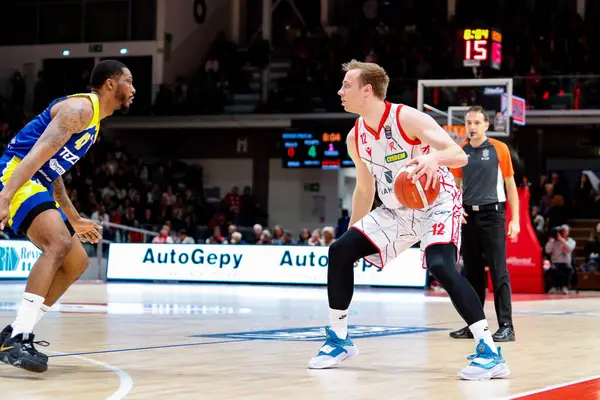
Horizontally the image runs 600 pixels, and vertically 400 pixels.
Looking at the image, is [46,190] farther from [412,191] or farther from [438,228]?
[438,228]

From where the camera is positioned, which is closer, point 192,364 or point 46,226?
point 46,226

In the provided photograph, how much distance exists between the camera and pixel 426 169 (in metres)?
5.64

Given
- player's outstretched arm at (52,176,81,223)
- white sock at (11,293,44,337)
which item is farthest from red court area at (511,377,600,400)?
player's outstretched arm at (52,176,81,223)

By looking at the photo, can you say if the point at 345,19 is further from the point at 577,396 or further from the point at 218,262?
the point at 577,396

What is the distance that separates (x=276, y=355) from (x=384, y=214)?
1355mm

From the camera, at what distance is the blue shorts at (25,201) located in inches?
232

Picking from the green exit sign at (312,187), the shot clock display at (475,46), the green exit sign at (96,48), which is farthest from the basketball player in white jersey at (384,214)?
the green exit sign at (96,48)

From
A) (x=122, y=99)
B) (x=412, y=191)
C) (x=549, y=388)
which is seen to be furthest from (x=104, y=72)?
(x=549, y=388)

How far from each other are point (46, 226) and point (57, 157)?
16.9 inches

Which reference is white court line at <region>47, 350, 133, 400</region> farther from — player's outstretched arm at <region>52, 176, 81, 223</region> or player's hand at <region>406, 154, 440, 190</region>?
player's hand at <region>406, 154, 440, 190</region>

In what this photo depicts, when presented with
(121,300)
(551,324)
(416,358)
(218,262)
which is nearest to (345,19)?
(218,262)

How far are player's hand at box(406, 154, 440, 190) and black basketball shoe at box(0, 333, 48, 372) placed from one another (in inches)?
89.8

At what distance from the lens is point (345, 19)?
34.1 meters

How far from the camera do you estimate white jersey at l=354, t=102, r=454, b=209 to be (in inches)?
242
